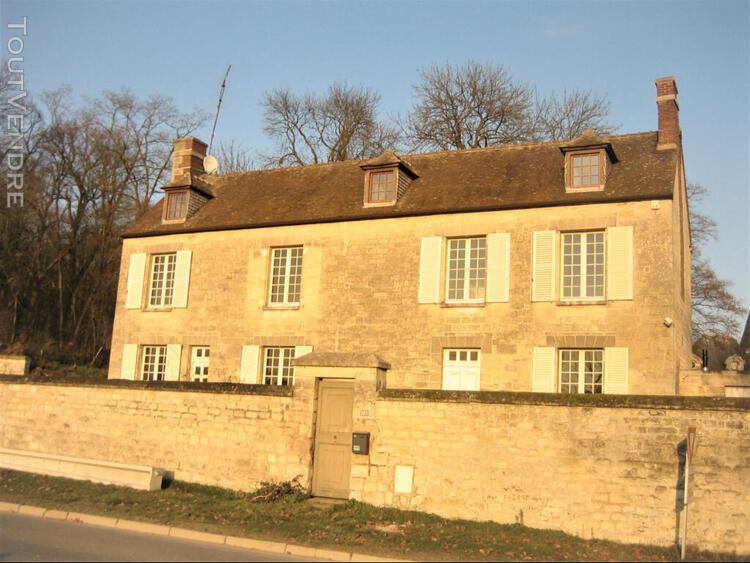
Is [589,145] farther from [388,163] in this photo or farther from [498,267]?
[388,163]

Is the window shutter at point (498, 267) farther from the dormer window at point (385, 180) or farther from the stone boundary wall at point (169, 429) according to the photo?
the stone boundary wall at point (169, 429)

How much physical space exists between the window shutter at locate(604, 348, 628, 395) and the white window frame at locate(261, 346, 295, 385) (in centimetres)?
808

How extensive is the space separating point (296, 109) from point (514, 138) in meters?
12.7

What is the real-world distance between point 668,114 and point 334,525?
1369cm

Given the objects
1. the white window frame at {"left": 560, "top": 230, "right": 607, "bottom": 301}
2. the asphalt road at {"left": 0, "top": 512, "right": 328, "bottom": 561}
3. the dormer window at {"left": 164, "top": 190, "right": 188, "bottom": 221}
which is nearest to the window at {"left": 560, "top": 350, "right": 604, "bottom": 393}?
the white window frame at {"left": 560, "top": 230, "right": 607, "bottom": 301}

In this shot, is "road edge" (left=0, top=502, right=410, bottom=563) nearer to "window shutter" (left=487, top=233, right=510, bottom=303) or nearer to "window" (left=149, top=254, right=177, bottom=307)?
"window shutter" (left=487, top=233, right=510, bottom=303)

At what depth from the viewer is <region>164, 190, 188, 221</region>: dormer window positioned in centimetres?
2250

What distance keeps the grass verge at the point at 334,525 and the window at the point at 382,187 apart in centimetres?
935

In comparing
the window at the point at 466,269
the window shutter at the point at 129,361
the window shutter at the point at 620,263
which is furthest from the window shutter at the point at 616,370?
the window shutter at the point at 129,361

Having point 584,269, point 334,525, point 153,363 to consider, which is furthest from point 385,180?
point 334,525

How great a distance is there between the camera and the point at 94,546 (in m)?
9.15

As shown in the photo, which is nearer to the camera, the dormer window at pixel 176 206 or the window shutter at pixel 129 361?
the window shutter at pixel 129 361

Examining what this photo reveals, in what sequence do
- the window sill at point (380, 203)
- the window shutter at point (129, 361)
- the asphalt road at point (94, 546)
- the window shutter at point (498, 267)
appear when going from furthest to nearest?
the window shutter at point (129, 361), the window sill at point (380, 203), the window shutter at point (498, 267), the asphalt road at point (94, 546)

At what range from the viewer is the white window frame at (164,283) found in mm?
21734
